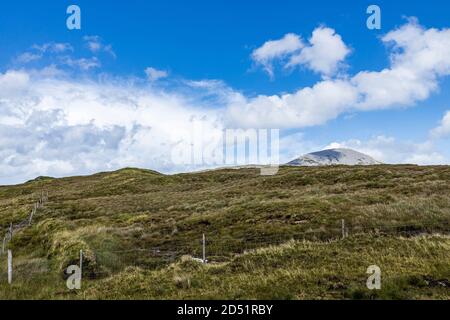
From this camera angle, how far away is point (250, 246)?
2222cm

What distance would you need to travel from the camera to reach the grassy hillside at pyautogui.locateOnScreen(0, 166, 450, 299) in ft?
42.3

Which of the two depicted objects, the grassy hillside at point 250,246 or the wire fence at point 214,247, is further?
the wire fence at point 214,247

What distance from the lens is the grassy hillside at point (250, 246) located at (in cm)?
1291

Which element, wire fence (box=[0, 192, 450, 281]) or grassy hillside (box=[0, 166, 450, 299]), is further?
wire fence (box=[0, 192, 450, 281])

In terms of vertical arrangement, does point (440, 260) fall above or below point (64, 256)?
above

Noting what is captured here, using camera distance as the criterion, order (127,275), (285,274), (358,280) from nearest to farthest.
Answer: (358,280), (285,274), (127,275)

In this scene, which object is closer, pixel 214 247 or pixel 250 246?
pixel 250 246

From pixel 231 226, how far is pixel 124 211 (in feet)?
55.2

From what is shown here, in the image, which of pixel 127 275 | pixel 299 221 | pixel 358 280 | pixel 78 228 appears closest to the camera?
pixel 358 280

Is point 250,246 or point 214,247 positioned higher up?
point 250,246

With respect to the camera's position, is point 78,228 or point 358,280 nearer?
point 358,280

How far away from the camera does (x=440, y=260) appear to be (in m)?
13.6
